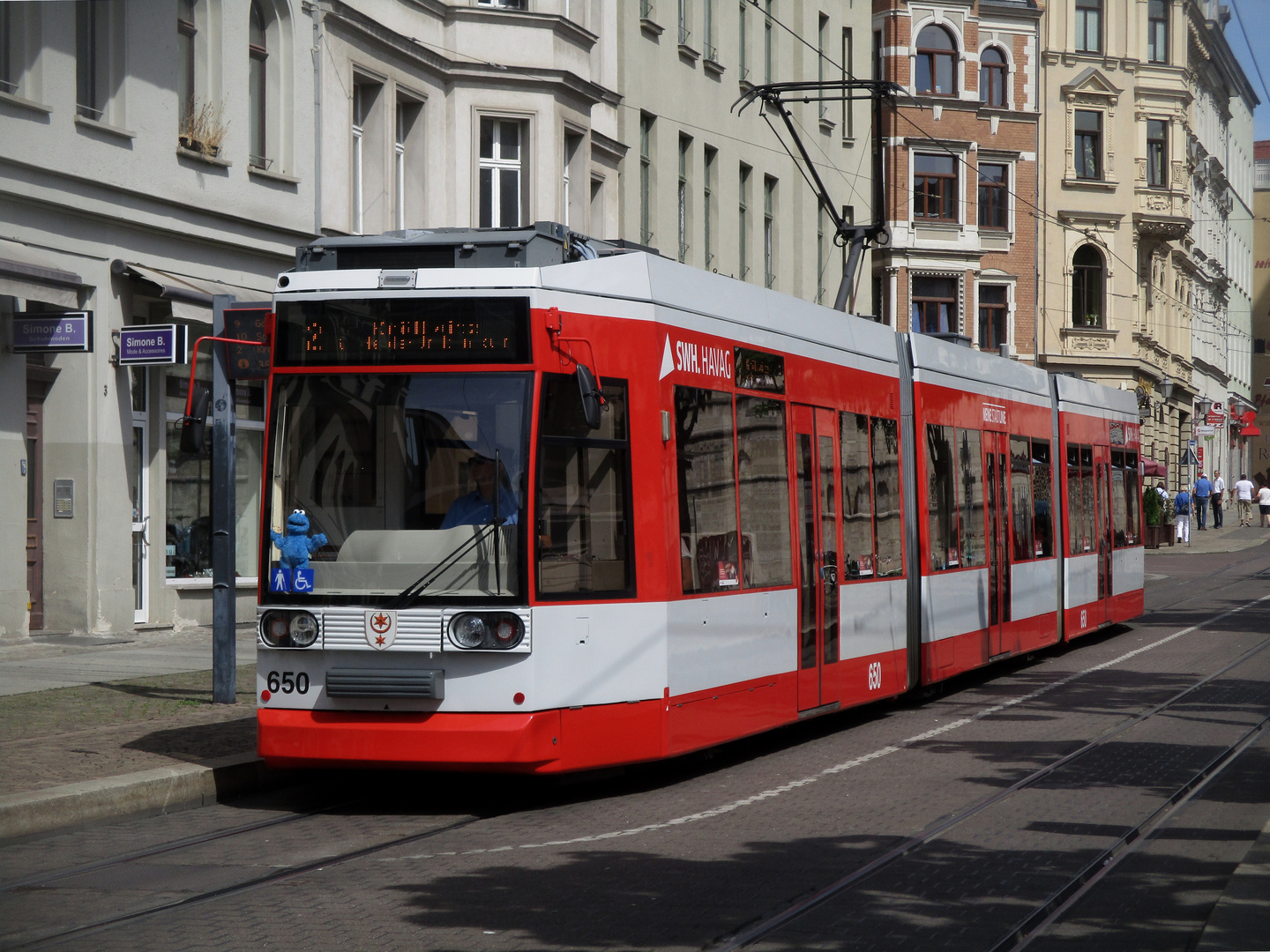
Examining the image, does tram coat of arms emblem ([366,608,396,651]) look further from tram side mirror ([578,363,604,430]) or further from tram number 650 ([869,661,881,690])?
tram number 650 ([869,661,881,690])

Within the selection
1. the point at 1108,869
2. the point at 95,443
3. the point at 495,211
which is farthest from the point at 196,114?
the point at 1108,869

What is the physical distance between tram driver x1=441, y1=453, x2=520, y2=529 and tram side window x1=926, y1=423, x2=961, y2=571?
20.3ft

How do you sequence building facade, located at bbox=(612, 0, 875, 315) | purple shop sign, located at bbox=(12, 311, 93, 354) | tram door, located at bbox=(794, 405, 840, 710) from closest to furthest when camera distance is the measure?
tram door, located at bbox=(794, 405, 840, 710), purple shop sign, located at bbox=(12, 311, 93, 354), building facade, located at bbox=(612, 0, 875, 315)

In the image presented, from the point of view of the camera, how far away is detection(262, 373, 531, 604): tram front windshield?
894cm

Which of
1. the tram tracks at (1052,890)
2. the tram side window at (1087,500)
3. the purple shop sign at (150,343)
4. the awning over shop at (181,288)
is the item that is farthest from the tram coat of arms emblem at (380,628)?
the tram side window at (1087,500)

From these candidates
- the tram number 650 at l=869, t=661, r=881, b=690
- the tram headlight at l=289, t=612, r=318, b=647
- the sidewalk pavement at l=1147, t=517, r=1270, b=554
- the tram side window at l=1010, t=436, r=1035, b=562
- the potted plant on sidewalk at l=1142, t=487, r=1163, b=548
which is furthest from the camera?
the sidewalk pavement at l=1147, t=517, r=1270, b=554

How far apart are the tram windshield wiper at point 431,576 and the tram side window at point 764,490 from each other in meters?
2.25

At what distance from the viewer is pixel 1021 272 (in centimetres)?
5372

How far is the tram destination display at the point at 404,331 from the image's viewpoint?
29.7ft

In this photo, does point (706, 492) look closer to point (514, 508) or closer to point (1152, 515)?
point (514, 508)

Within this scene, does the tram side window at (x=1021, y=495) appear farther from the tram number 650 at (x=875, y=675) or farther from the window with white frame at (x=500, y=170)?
the window with white frame at (x=500, y=170)

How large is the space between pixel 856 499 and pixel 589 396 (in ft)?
14.0

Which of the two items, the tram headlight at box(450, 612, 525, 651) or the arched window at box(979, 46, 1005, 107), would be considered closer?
the tram headlight at box(450, 612, 525, 651)

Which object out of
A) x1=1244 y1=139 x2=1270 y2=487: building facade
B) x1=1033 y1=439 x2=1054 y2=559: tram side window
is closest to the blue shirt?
x1=1033 y1=439 x2=1054 y2=559: tram side window
